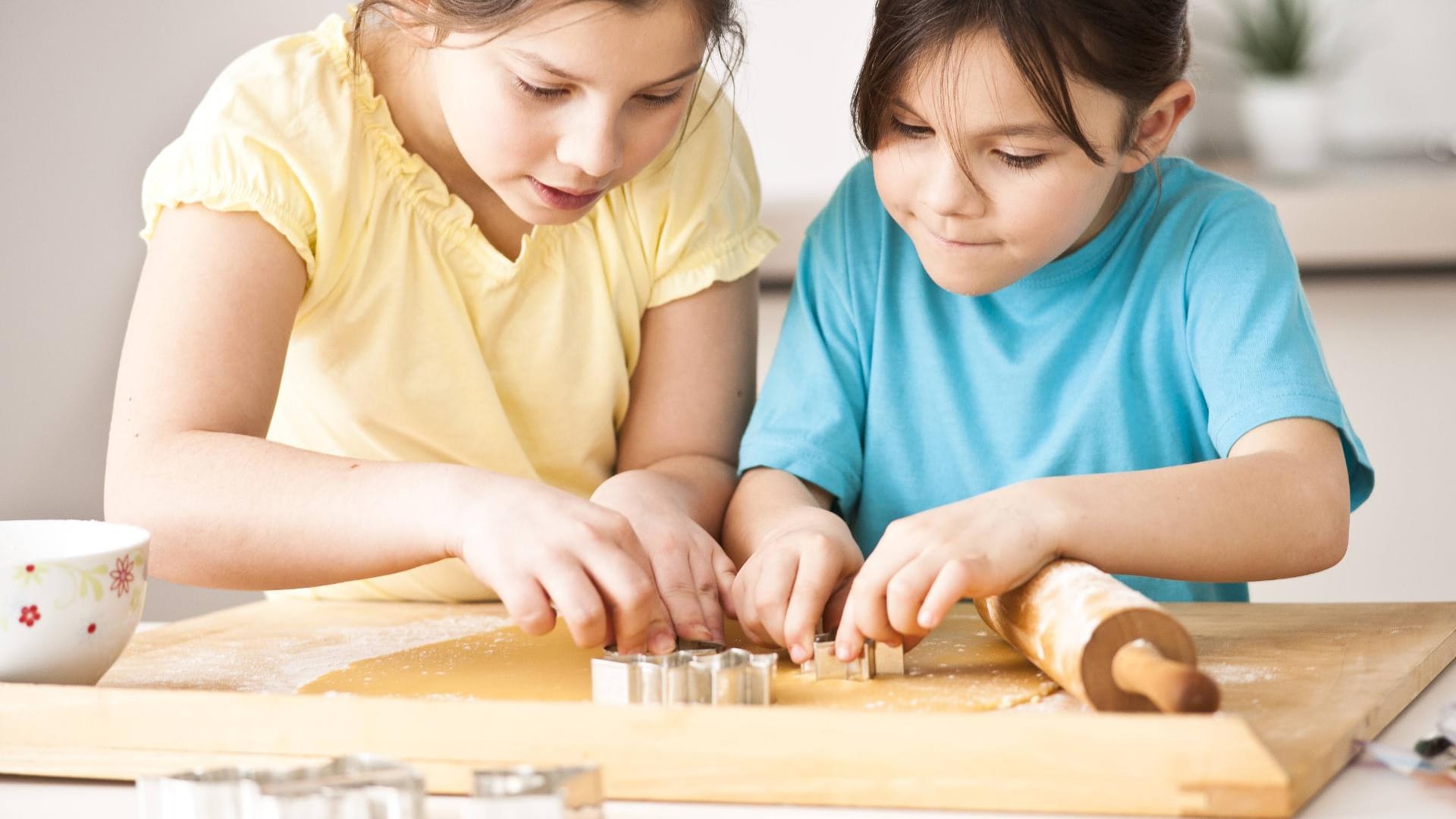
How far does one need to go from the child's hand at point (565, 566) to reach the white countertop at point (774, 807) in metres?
0.17

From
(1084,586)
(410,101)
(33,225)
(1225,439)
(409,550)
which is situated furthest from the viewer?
(33,225)

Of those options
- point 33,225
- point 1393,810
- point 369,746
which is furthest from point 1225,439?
point 33,225

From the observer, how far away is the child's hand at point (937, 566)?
750mm

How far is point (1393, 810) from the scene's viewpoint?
1.92ft

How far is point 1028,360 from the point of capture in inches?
46.5

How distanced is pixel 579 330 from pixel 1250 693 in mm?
648

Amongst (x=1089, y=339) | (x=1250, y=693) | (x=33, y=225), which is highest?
(x=33, y=225)

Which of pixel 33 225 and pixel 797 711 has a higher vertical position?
pixel 33 225

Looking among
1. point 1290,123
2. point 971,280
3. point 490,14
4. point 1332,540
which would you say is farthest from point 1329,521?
point 1290,123

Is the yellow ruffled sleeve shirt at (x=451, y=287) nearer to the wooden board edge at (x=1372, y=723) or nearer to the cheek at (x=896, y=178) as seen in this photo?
the cheek at (x=896, y=178)

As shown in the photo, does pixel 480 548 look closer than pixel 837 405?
Yes

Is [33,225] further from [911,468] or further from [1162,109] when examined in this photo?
[1162,109]

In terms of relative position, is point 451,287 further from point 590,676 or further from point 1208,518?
point 1208,518

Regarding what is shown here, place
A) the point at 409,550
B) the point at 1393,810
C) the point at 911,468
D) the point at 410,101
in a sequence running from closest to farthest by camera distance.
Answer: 1. the point at 1393,810
2. the point at 409,550
3. the point at 410,101
4. the point at 911,468
